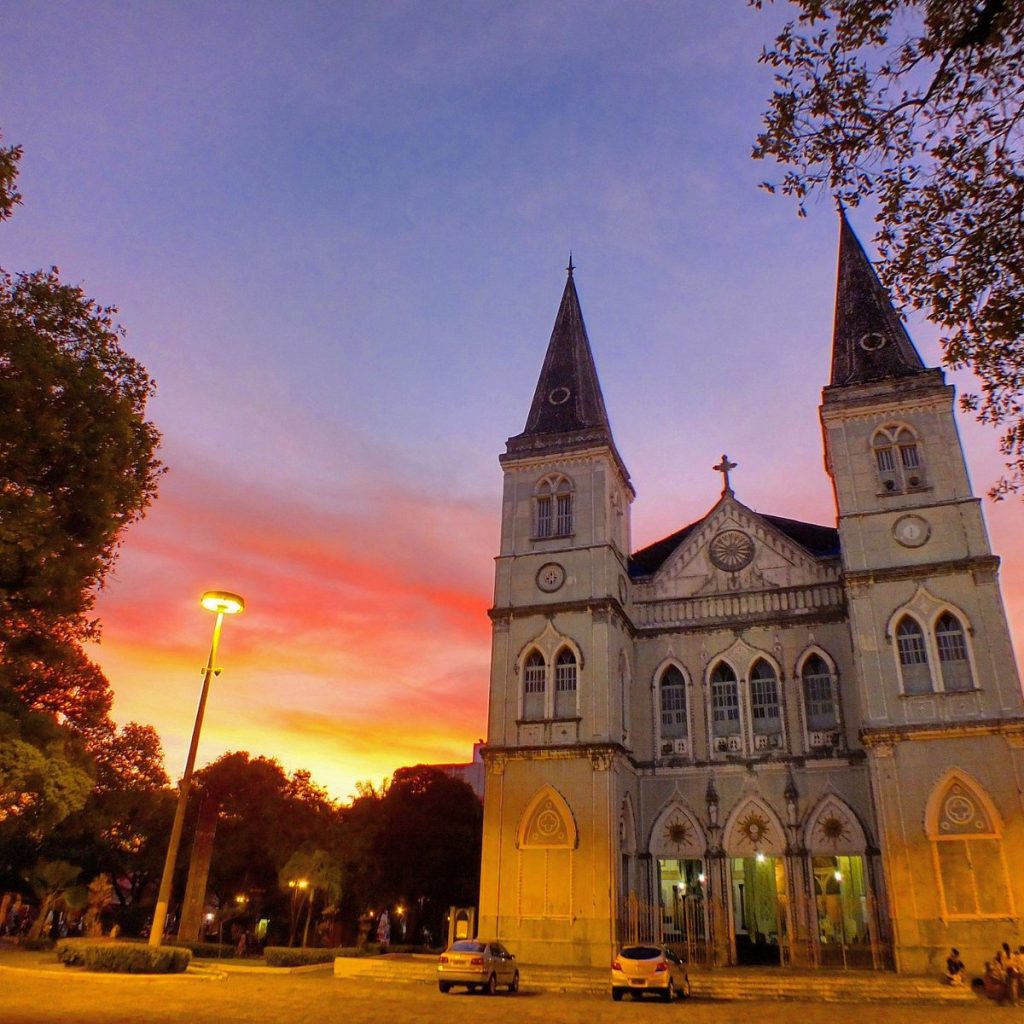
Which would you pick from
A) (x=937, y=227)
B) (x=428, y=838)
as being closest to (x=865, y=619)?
(x=937, y=227)

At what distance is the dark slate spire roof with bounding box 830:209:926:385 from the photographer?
30078mm

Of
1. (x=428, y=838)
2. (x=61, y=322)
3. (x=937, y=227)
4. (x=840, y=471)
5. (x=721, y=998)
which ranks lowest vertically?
(x=721, y=998)

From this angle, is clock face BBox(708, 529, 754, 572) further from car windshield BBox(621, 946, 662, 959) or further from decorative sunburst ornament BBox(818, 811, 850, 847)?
car windshield BBox(621, 946, 662, 959)

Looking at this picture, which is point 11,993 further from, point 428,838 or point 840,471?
point 428,838

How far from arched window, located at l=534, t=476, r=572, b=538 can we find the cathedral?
8 cm

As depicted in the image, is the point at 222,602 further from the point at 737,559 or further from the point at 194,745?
the point at 737,559

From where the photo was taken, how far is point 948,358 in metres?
10.7

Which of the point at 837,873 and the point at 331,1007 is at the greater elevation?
the point at 837,873

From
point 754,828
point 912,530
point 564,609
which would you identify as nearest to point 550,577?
point 564,609

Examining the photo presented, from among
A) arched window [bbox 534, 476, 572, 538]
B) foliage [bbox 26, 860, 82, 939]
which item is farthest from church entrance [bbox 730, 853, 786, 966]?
foliage [bbox 26, 860, 82, 939]

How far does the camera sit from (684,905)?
2605 centimetres

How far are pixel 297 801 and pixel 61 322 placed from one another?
1253 inches

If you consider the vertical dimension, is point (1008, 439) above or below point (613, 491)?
below

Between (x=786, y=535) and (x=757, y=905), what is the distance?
12.5m
